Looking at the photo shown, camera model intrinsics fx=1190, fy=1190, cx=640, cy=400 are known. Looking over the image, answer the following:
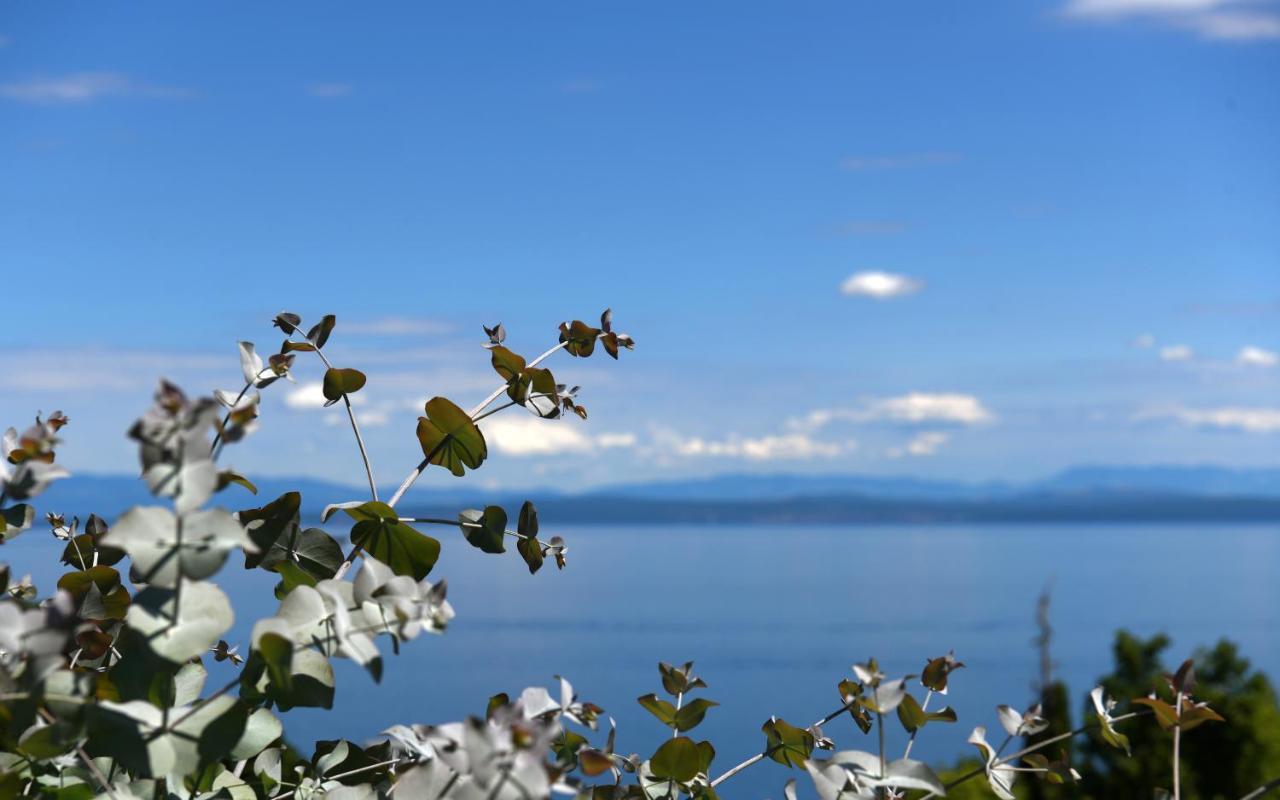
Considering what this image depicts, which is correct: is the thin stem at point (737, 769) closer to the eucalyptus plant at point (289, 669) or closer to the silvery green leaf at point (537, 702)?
the eucalyptus plant at point (289, 669)

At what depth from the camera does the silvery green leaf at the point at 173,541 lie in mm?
850

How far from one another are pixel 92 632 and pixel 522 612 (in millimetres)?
164590

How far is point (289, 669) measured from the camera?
918 mm

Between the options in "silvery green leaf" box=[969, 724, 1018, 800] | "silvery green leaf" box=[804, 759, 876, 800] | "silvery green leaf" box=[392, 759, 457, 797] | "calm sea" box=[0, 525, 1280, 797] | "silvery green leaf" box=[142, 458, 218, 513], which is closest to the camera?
"silvery green leaf" box=[142, 458, 218, 513]

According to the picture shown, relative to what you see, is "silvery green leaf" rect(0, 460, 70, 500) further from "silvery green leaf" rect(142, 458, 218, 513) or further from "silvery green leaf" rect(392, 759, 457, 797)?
"silvery green leaf" rect(392, 759, 457, 797)

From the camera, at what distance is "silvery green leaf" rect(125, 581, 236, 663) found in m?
0.90

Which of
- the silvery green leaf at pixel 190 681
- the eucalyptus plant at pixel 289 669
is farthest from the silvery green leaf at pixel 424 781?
the silvery green leaf at pixel 190 681

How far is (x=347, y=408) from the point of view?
5.14 ft

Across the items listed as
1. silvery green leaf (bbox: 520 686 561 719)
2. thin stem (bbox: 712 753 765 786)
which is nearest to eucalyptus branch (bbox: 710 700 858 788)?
thin stem (bbox: 712 753 765 786)

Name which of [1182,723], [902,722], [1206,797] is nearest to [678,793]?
[902,722]

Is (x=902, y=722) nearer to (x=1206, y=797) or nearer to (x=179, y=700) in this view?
(x=179, y=700)

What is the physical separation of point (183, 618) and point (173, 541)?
0.31 ft

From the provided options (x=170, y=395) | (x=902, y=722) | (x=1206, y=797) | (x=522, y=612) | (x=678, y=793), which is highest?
(x=170, y=395)

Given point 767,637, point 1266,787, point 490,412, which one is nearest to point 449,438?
point 490,412
